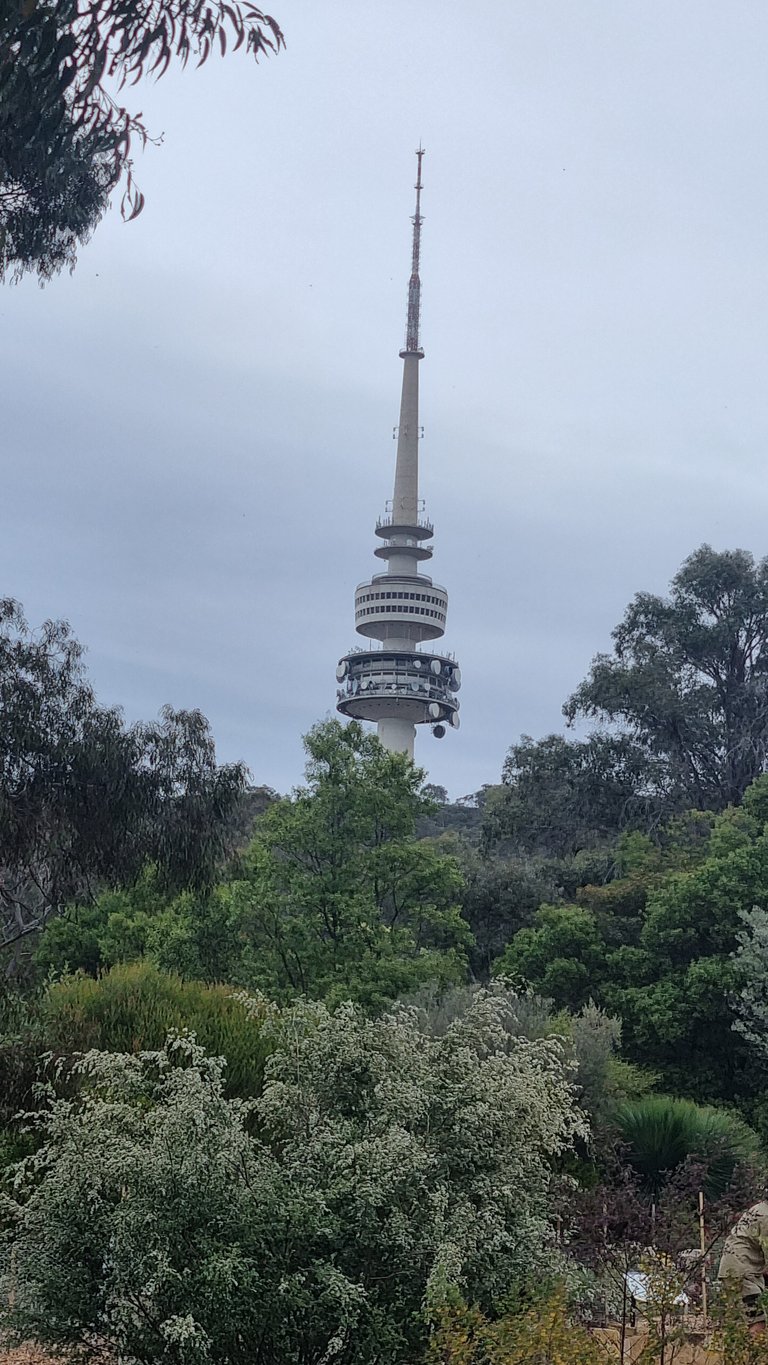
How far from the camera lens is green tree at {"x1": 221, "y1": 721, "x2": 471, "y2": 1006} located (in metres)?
27.1

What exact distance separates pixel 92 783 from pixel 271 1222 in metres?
13.6

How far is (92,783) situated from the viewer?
19859 millimetres

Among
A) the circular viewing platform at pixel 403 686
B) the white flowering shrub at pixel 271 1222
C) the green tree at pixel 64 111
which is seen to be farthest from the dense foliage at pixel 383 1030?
the circular viewing platform at pixel 403 686

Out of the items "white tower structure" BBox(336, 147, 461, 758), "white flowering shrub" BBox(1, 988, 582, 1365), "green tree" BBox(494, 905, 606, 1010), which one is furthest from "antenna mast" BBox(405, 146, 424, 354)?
"white flowering shrub" BBox(1, 988, 582, 1365)

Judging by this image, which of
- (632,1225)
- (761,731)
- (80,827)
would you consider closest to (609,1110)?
(80,827)

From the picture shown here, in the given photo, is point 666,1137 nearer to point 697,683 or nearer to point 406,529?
point 697,683

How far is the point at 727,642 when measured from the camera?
51344 millimetres

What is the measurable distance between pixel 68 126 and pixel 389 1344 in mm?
10972

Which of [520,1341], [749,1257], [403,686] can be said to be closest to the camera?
[520,1341]

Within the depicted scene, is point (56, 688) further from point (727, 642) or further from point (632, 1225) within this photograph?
point (727, 642)

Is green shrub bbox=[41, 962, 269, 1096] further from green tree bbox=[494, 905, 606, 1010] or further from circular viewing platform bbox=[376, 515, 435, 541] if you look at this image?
circular viewing platform bbox=[376, 515, 435, 541]

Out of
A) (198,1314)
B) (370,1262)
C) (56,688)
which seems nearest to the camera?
(198,1314)

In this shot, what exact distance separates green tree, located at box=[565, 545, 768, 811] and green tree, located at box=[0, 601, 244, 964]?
98.7 ft

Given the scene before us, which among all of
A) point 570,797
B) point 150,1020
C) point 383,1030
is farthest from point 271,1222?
point 570,797
